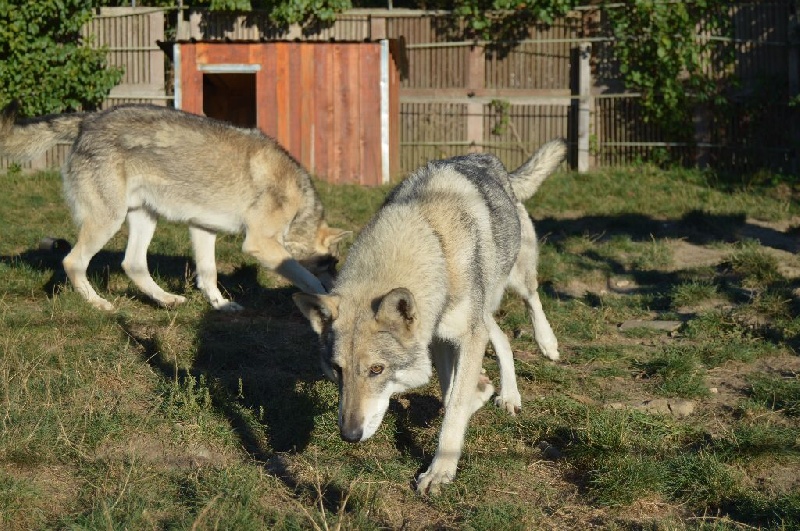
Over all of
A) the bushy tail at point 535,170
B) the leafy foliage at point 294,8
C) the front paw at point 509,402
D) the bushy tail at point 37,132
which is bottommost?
the front paw at point 509,402

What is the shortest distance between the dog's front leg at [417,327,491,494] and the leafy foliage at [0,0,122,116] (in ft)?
41.3

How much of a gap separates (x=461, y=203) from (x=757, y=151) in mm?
11344

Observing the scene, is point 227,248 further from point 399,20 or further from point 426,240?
point 399,20

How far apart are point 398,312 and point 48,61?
1341 cm

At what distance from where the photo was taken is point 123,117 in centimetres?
759

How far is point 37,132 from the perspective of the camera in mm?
7703

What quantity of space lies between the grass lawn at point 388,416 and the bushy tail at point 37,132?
107cm

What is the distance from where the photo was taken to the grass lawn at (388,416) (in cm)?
393

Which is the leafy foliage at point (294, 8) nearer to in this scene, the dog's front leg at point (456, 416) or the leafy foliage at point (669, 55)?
the leafy foliage at point (669, 55)

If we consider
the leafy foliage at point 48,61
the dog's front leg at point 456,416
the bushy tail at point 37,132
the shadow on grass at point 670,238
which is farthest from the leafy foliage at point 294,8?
the dog's front leg at point 456,416

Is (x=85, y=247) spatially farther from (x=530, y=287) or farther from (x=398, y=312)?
(x=398, y=312)

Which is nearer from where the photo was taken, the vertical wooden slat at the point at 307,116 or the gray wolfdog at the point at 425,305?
the gray wolfdog at the point at 425,305

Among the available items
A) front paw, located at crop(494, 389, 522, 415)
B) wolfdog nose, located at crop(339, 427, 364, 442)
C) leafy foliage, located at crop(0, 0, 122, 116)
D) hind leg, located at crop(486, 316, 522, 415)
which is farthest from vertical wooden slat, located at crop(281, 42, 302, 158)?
wolfdog nose, located at crop(339, 427, 364, 442)

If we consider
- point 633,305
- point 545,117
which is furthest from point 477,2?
point 633,305
